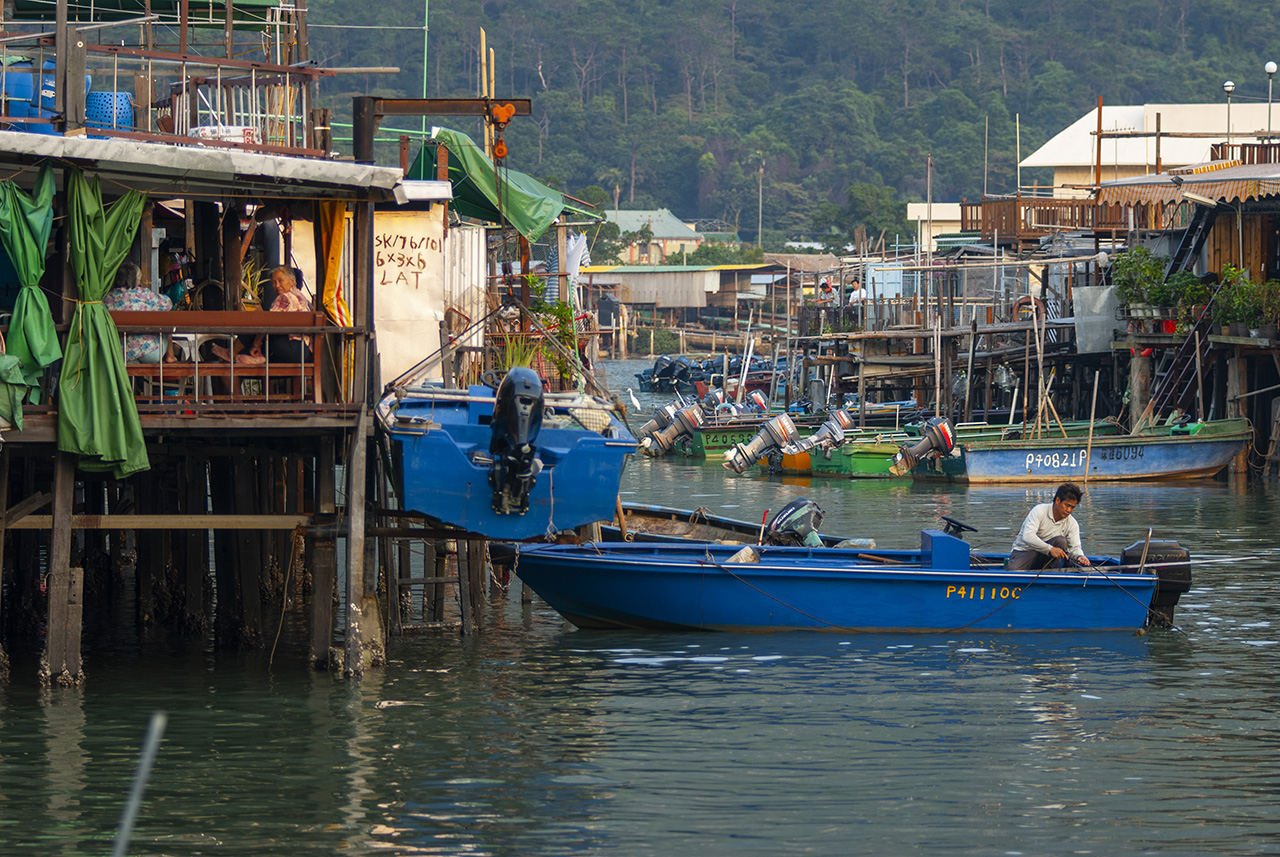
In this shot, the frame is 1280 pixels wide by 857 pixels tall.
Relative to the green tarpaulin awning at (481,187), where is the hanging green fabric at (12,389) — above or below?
below

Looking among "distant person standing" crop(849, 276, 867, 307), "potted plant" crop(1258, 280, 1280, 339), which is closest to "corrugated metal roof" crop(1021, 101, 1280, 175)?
"distant person standing" crop(849, 276, 867, 307)

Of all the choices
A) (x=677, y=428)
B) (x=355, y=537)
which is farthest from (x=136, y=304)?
(x=677, y=428)

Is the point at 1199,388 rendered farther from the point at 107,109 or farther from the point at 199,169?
the point at 199,169

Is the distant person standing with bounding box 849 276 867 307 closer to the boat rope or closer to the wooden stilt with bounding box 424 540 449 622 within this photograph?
the wooden stilt with bounding box 424 540 449 622

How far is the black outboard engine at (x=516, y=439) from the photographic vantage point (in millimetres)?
13258

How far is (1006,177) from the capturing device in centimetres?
11300

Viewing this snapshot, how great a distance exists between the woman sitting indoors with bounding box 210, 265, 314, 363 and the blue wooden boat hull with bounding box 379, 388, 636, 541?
941 mm

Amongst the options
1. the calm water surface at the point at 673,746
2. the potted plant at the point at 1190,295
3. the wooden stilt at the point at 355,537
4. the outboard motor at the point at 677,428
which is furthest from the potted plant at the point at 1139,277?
the wooden stilt at the point at 355,537

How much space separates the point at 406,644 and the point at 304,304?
3.61 metres

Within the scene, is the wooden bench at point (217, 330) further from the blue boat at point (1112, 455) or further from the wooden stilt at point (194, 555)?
the blue boat at point (1112, 455)

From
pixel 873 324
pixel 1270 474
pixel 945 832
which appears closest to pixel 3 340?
pixel 945 832

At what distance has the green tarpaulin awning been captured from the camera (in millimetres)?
20594

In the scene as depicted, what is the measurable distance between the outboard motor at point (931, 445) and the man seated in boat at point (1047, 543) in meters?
16.6

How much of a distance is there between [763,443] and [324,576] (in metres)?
23.0
